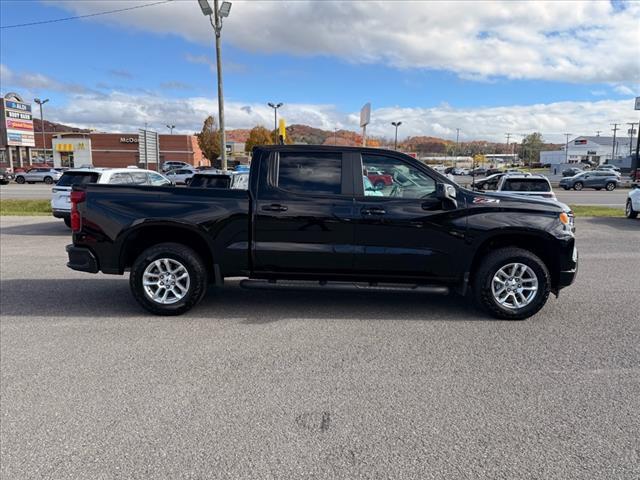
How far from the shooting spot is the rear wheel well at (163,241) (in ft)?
18.1

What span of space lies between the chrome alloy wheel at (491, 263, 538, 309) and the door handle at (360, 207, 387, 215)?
1479mm

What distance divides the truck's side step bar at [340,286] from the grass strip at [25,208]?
14.7m

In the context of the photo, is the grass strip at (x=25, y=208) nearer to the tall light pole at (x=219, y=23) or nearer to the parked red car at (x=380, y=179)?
the tall light pole at (x=219, y=23)

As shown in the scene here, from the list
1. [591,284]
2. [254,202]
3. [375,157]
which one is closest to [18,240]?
[254,202]

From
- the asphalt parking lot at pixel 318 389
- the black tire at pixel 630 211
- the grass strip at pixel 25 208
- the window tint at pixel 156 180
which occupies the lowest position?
the asphalt parking lot at pixel 318 389

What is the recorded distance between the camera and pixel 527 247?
554 centimetres

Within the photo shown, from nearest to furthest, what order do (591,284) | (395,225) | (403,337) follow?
(403,337) → (395,225) → (591,284)

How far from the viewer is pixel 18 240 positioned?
11.2m

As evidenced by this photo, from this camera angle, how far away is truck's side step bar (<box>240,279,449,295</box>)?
5336 millimetres

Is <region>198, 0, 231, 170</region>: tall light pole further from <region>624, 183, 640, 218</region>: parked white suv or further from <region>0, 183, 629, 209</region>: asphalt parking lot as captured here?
<region>624, 183, 640, 218</region>: parked white suv

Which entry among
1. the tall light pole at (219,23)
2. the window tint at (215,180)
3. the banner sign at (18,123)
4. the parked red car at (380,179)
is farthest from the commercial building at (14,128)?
the parked red car at (380,179)

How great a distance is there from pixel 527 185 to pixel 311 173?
10.2m

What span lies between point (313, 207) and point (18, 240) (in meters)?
9.20

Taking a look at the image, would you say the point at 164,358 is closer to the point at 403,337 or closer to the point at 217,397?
the point at 217,397
